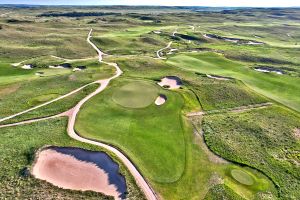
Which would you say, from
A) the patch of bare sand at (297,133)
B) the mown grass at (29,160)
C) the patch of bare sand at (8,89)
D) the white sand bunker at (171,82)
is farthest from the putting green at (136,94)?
the patch of bare sand at (297,133)

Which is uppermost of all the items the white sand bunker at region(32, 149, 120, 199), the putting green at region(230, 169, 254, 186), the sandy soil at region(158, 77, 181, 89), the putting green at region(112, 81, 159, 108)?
the putting green at region(112, 81, 159, 108)

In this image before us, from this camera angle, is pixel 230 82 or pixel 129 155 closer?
pixel 129 155

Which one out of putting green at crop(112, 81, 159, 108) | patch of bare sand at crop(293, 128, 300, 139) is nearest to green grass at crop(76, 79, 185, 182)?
putting green at crop(112, 81, 159, 108)

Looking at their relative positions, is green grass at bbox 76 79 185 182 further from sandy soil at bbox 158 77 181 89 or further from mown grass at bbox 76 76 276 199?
sandy soil at bbox 158 77 181 89

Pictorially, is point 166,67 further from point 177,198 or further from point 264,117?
point 177,198

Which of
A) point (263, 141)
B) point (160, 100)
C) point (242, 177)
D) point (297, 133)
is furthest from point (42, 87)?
point (297, 133)

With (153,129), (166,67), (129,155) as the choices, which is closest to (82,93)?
(153,129)
